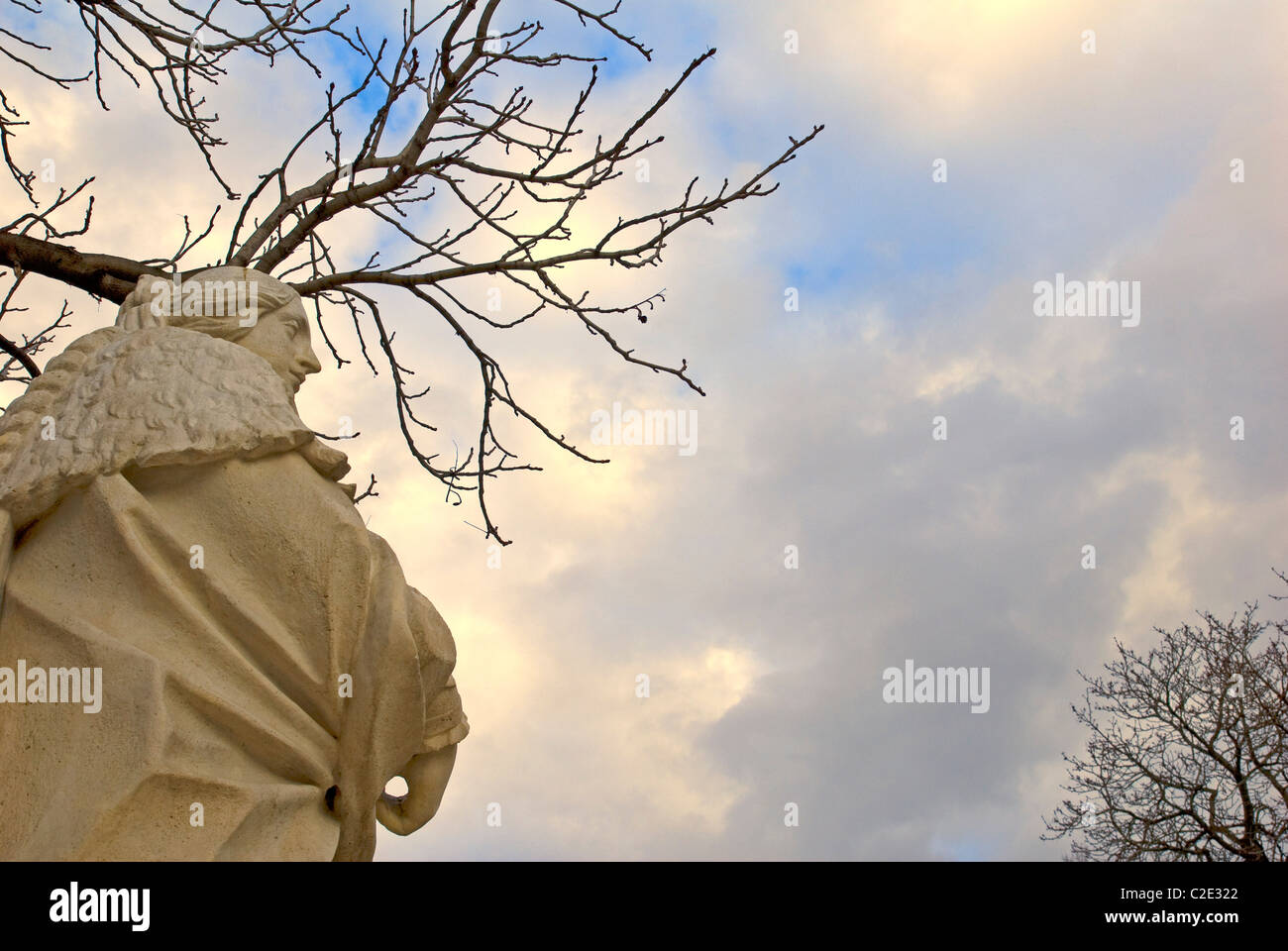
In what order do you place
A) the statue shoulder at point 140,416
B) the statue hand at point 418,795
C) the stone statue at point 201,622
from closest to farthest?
the stone statue at point 201,622
the statue shoulder at point 140,416
the statue hand at point 418,795

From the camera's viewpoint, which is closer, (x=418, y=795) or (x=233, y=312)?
(x=418, y=795)

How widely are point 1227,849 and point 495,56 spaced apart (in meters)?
12.5

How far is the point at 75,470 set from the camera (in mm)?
3131

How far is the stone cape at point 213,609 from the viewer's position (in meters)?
2.94

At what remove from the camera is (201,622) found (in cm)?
308

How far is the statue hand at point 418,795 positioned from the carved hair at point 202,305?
1356 millimetres

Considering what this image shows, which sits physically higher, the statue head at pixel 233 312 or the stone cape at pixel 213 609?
the statue head at pixel 233 312

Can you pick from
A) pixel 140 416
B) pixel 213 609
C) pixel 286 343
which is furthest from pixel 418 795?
pixel 286 343

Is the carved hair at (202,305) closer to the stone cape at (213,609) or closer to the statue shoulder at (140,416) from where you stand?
the statue shoulder at (140,416)

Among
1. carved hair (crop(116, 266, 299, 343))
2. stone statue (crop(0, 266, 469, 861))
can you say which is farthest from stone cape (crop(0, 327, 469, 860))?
carved hair (crop(116, 266, 299, 343))

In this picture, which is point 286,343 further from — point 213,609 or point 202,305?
point 213,609

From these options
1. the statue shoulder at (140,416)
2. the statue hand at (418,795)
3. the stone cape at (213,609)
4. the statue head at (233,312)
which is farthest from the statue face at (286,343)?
the statue hand at (418,795)

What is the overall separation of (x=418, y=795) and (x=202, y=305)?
5.10 feet
